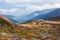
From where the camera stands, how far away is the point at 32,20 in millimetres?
7863

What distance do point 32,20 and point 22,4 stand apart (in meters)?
0.81

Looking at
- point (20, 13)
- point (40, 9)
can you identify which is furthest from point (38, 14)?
point (20, 13)

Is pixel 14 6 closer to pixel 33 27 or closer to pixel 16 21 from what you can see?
pixel 16 21

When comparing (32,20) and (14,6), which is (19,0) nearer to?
(14,6)

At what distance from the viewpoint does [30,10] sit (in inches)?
314

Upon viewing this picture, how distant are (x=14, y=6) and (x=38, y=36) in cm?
165

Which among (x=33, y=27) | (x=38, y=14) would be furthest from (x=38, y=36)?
(x=38, y=14)

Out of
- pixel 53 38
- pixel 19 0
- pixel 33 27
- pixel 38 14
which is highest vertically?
pixel 19 0

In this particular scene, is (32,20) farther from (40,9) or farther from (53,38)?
(53,38)

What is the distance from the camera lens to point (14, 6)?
8.01m

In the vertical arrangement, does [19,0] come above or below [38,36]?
above

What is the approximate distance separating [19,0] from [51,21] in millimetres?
1620

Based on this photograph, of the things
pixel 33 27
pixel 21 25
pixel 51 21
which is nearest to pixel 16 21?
pixel 21 25

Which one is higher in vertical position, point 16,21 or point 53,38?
point 16,21
